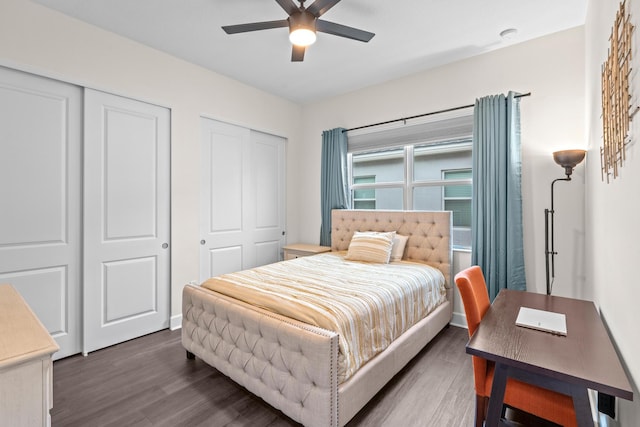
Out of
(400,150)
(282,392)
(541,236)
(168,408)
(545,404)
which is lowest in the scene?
(168,408)

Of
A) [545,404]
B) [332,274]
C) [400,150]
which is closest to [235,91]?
[400,150]

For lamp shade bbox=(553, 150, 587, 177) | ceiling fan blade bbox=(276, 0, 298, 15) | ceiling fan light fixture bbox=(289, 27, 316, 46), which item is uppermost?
ceiling fan blade bbox=(276, 0, 298, 15)

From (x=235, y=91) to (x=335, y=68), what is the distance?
129 centimetres

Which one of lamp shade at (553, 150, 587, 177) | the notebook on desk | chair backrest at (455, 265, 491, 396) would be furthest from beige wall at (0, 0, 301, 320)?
lamp shade at (553, 150, 587, 177)

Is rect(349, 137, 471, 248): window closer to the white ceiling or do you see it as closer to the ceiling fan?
the white ceiling

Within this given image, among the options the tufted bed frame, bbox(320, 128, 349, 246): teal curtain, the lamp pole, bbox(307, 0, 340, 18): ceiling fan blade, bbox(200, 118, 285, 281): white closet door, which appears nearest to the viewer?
the tufted bed frame

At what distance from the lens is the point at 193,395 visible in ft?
6.84

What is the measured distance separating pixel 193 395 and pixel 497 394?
1854 millimetres

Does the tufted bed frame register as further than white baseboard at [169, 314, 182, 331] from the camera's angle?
No

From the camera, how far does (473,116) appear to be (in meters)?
3.21

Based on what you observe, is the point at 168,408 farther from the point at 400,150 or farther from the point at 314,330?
the point at 400,150

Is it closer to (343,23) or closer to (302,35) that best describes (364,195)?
(343,23)

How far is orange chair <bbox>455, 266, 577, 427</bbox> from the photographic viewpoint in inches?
49.6

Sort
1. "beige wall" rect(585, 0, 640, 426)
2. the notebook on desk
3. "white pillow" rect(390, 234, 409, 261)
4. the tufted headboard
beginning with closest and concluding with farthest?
"beige wall" rect(585, 0, 640, 426) < the notebook on desk < the tufted headboard < "white pillow" rect(390, 234, 409, 261)
